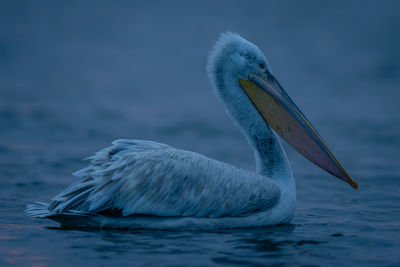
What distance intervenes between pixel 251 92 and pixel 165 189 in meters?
1.26

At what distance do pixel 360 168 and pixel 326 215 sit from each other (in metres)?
2.51

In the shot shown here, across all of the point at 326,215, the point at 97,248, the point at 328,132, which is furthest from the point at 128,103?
the point at 97,248

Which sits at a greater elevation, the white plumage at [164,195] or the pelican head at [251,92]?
the pelican head at [251,92]

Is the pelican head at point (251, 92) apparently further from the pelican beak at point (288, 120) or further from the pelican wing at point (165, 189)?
the pelican wing at point (165, 189)

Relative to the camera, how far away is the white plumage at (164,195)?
16.1 feet

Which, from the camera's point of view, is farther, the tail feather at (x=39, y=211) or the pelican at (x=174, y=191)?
the tail feather at (x=39, y=211)

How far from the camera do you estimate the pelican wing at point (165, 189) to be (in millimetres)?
4906

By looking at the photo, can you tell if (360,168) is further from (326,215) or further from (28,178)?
(28,178)

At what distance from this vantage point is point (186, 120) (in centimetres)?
1229

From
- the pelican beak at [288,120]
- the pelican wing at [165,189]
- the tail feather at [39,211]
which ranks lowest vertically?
the tail feather at [39,211]

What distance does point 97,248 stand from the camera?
4582mm

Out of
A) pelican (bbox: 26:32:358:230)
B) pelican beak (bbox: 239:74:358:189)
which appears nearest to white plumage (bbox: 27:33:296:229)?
pelican (bbox: 26:32:358:230)

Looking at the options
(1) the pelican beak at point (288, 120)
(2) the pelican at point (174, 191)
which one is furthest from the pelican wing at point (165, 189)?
(1) the pelican beak at point (288, 120)

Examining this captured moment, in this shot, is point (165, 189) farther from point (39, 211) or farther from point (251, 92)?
point (251, 92)
